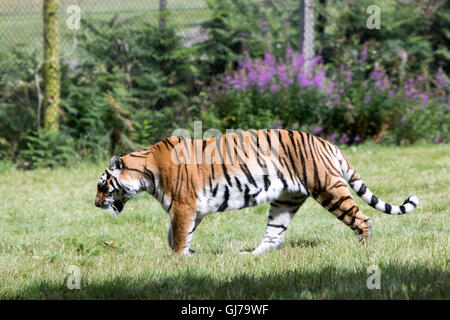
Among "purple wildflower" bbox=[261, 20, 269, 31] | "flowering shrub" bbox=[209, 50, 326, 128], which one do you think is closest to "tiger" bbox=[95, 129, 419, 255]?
"flowering shrub" bbox=[209, 50, 326, 128]

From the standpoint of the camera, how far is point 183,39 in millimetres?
11375

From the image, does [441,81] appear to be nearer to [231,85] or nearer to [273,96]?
[273,96]

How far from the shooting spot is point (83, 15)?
10.7m

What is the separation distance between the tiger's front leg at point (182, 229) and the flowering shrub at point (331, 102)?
5573 millimetres

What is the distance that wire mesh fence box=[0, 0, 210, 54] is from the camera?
10.4m

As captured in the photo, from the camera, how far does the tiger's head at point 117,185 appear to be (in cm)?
513

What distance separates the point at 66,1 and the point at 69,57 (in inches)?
42.2

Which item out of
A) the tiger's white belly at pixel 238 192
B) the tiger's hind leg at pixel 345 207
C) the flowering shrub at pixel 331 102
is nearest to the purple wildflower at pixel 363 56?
the flowering shrub at pixel 331 102

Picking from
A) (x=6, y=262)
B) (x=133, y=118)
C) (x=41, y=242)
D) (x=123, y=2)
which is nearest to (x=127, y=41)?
(x=123, y=2)

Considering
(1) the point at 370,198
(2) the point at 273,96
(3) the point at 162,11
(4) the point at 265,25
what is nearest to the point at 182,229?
(1) the point at 370,198

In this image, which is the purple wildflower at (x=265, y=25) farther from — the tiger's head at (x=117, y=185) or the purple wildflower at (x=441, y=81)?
the tiger's head at (x=117, y=185)

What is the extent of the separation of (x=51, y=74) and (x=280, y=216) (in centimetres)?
605
